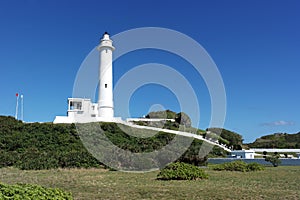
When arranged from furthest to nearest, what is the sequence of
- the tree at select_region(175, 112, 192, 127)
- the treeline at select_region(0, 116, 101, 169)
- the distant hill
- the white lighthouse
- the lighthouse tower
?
the tree at select_region(175, 112, 192, 127)
the distant hill
the lighthouse tower
the white lighthouse
the treeline at select_region(0, 116, 101, 169)

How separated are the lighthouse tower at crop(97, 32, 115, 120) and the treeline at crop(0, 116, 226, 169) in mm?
2671

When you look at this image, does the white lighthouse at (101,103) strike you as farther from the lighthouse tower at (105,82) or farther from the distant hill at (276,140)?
the distant hill at (276,140)

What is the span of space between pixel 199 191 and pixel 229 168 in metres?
9.71

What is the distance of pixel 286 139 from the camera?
183 feet

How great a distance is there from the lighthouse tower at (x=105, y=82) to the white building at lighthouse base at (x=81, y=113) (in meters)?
0.74

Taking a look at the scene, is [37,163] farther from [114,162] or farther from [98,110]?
[98,110]

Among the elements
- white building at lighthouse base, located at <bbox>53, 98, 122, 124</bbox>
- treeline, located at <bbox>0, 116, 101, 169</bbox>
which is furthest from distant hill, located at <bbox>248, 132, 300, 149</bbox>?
treeline, located at <bbox>0, 116, 101, 169</bbox>

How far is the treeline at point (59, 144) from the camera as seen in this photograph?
1903 cm

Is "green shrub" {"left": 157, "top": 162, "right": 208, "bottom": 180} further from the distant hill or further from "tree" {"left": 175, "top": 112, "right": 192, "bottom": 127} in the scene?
the distant hill

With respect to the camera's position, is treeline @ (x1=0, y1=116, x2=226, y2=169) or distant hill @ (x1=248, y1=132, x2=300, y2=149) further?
distant hill @ (x1=248, y1=132, x2=300, y2=149)

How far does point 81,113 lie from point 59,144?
30.2 feet

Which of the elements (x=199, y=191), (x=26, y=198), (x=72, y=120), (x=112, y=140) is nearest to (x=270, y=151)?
(x=112, y=140)

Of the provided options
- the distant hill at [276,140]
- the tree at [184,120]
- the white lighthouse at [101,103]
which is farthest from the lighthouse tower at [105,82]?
the distant hill at [276,140]

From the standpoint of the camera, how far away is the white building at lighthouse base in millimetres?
32625
